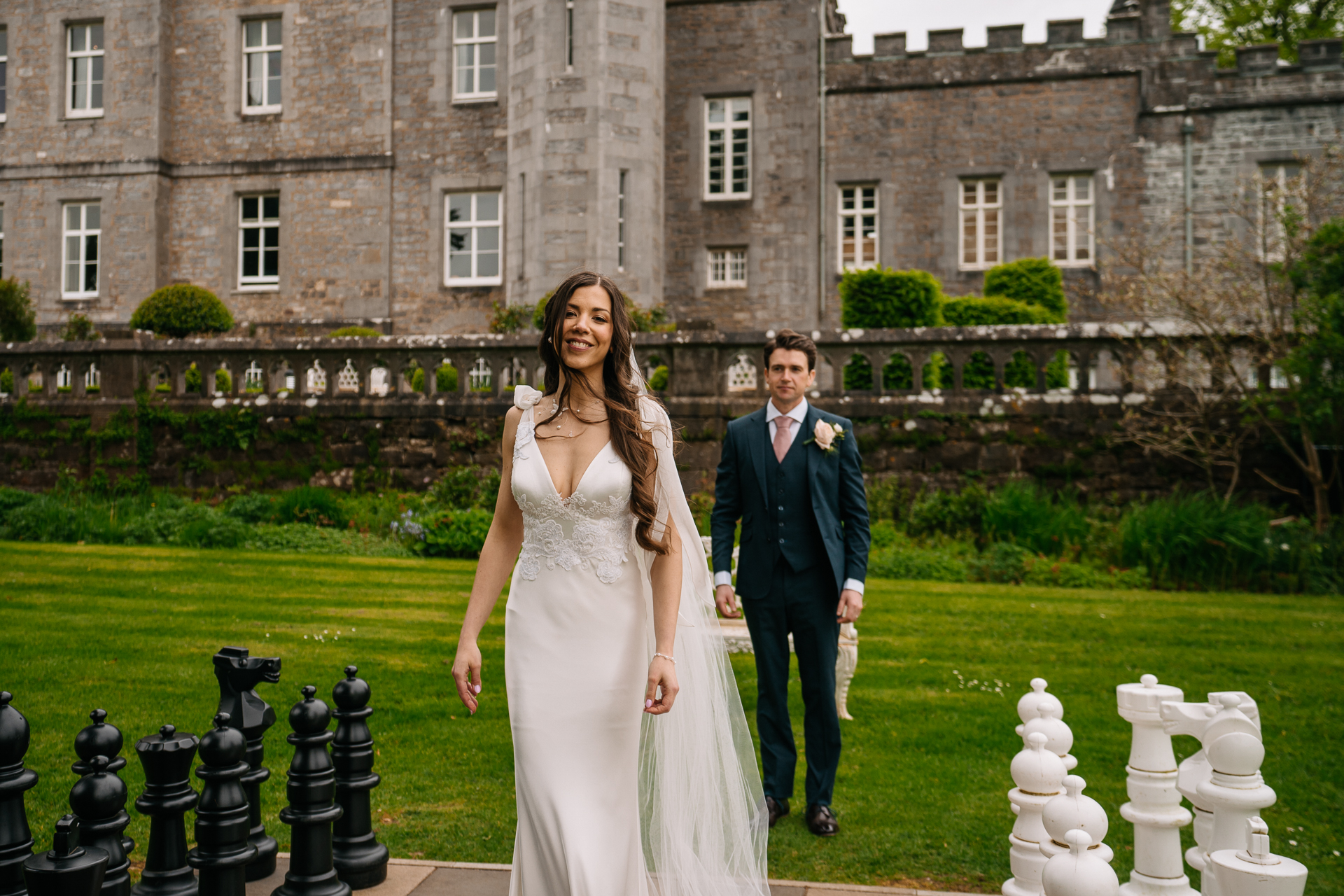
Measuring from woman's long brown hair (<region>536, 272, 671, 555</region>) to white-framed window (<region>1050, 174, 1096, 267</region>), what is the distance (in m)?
21.4

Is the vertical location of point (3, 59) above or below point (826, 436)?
above

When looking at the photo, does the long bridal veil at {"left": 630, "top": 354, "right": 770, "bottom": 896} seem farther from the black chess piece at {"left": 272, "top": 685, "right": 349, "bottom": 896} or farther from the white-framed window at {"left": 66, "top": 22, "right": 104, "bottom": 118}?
the white-framed window at {"left": 66, "top": 22, "right": 104, "bottom": 118}

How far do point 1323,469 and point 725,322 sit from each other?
13.2 meters

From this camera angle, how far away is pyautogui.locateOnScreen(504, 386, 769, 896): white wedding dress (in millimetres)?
3008

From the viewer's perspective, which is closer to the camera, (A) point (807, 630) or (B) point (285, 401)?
(A) point (807, 630)

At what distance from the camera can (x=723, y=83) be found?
74.0 feet

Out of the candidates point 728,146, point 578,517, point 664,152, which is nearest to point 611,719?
point 578,517

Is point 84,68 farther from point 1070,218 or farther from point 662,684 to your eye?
point 662,684

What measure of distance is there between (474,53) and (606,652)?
22087 millimetres

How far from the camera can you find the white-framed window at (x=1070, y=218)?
2256 cm

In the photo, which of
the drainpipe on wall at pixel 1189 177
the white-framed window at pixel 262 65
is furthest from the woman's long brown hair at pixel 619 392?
the white-framed window at pixel 262 65

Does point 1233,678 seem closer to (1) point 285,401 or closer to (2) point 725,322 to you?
(1) point 285,401

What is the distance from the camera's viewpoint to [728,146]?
2273 centimetres

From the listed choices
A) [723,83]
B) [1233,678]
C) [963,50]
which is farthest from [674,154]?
[1233,678]
